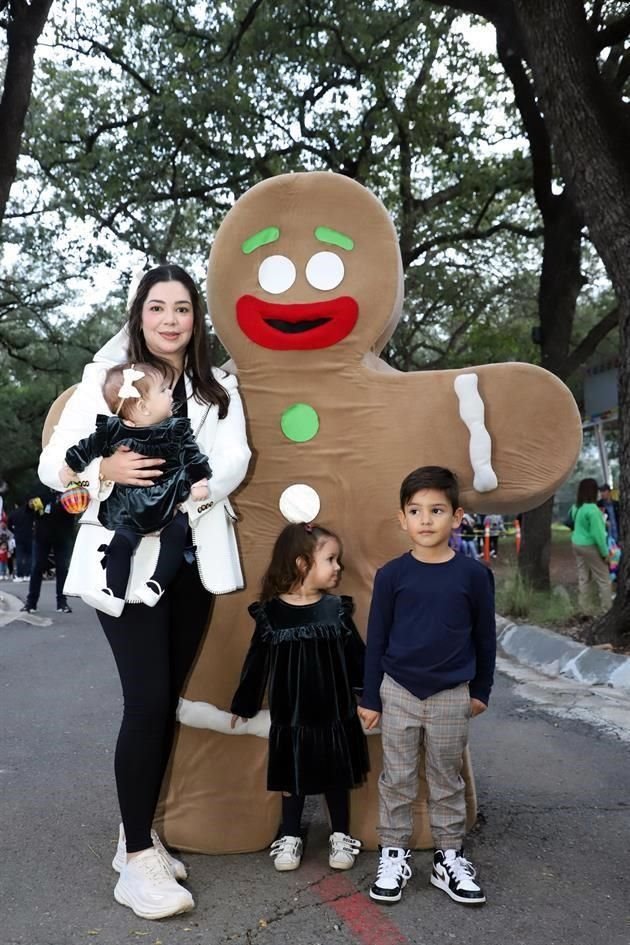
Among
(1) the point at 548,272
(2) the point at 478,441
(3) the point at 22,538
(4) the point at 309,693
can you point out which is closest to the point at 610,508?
(1) the point at 548,272

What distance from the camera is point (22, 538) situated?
56.6 ft

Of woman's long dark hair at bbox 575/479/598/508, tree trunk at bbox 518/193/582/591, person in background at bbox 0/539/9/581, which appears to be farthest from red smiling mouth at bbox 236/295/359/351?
person in background at bbox 0/539/9/581

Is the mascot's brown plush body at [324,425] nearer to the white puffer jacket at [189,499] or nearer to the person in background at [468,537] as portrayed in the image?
the white puffer jacket at [189,499]

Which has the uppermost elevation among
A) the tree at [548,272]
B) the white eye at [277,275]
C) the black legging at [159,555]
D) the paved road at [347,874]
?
the tree at [548,272]

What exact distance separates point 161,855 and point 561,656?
15.4 feet

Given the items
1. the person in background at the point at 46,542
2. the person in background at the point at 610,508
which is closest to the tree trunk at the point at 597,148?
the person in background at the point at 46,542

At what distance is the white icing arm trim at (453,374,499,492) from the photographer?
3234 mm

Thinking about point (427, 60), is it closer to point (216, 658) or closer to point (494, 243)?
point (494, 243)

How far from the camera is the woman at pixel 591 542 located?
977 centimetres

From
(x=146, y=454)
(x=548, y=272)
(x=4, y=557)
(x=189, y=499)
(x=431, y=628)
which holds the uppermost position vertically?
(x=548, y=272)

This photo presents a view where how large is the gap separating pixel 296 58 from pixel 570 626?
7768mm

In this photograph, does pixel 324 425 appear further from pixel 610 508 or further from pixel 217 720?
pixel 610 508

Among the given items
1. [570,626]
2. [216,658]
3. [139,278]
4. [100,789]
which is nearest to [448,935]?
[216,658]

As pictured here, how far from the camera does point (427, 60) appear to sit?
42.6 feet
